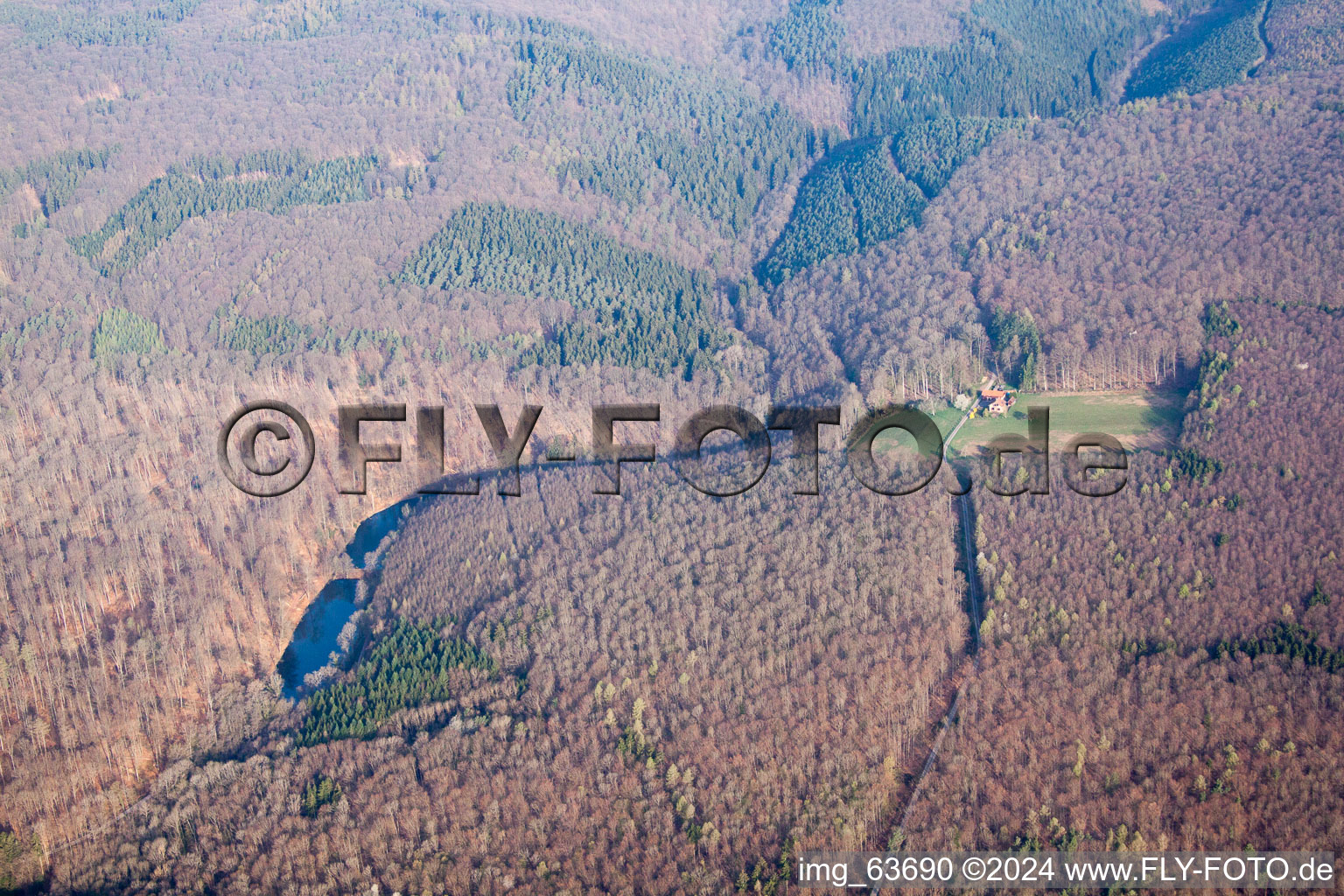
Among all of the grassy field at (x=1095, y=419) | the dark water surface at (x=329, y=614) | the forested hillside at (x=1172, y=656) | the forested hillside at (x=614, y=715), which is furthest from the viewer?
the grassy field at (x=1095, y=419)

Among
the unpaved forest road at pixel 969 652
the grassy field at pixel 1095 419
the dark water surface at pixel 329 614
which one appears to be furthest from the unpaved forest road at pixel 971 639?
the dark water surface at pixel 329 614

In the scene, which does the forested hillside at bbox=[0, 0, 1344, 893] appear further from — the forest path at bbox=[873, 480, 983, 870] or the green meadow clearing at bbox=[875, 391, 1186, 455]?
the green meadow clearing at bbox=[875, 391, 1186, 455]

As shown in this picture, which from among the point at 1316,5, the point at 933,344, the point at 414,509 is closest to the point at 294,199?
the point at 414,509

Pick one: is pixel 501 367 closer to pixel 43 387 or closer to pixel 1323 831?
pixel 43 387

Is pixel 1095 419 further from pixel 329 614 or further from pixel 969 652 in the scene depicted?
pixel 329 614

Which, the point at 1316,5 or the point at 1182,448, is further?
the point at 1316,5

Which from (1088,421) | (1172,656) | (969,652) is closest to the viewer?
(1172,656)

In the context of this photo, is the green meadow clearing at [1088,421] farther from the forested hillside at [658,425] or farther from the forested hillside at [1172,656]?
the forested hillside at [1172,656]

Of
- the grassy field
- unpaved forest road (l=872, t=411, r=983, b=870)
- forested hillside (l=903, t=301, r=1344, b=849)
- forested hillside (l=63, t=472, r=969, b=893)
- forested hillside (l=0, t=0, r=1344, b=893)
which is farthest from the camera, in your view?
the grassy field

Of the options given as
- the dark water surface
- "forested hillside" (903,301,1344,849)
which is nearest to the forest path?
"forested hillside" (903,301,1344,849)

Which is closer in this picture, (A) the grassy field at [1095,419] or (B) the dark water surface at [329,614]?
(B) the dark water surface at [329,614]

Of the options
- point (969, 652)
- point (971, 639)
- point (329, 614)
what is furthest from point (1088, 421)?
point (329, 614)
